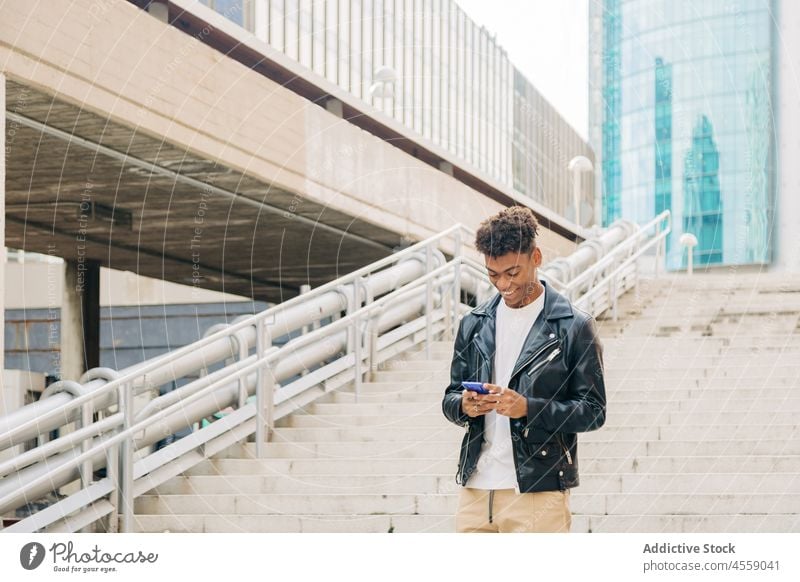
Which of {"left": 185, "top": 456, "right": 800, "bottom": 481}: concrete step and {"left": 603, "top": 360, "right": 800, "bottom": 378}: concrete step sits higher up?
{"left": 603, "top": 360, "right": 800, "bottom": 378}: concrete step

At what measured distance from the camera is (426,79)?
31.0m

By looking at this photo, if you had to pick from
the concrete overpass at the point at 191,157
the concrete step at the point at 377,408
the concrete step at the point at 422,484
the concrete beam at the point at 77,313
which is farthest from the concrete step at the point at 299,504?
the concrete beam at the point at 77,313

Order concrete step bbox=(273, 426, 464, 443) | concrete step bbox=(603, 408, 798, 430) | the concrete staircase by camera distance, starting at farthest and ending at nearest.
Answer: concrete step bbox=(273, 426, 464, 443) < concrete step bbox=(603, 408, 798, 430) < the concrete staircase

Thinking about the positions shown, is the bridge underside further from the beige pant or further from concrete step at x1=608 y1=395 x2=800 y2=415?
the beige pant

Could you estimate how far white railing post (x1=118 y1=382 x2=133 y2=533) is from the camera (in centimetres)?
659

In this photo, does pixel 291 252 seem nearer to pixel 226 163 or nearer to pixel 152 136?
pixel 226 163

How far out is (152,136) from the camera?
855 cm

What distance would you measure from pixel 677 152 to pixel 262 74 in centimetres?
3858

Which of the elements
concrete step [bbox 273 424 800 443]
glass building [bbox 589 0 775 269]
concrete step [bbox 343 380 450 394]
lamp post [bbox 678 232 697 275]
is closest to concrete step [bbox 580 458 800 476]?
concrete step [bbox 273 424 800 443]

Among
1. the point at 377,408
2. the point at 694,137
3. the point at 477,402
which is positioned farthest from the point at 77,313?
the point at 694,137

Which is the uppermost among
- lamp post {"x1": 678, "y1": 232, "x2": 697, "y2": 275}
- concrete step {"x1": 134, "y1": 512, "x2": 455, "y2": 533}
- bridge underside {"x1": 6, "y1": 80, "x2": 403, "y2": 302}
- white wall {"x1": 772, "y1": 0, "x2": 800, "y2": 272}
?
white wall {"x1": 772, "y1": 0, "x2": 800, "y2": 272}

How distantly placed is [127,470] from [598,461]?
2.43m

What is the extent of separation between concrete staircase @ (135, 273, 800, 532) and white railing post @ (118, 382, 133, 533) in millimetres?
125
